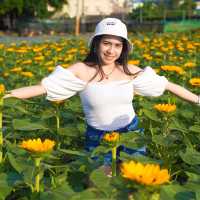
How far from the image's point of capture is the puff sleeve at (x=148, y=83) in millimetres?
2633

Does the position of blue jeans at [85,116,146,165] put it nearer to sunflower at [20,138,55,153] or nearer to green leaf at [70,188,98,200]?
sunflower at [20,138,55,153]

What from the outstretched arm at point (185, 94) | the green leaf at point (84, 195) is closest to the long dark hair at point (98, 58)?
the outstretched arm at point (185, 94)

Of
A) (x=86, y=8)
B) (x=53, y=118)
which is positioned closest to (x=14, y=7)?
(x=86, y=8)

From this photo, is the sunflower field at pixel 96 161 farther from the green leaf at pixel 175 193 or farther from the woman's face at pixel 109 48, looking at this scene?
the woman's face at pixel 109 48

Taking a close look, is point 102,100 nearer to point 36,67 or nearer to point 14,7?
point 36,67

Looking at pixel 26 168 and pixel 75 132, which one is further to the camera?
pixel 75 132

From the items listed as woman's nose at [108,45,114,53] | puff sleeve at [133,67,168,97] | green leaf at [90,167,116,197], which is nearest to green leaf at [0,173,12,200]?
green leaf at [90,167,116,197]

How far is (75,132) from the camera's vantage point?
2.44 meters

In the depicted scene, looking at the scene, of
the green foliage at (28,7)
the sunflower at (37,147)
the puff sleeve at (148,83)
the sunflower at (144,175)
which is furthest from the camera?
the green foliage at (28,7)

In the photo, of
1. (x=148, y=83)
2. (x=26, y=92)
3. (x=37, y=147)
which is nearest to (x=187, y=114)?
(x=148, y=83)

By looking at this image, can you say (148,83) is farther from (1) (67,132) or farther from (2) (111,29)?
(1) (67,132)

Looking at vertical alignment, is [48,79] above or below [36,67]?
above

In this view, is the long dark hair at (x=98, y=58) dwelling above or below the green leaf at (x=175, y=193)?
above

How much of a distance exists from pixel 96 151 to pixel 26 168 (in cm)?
23
